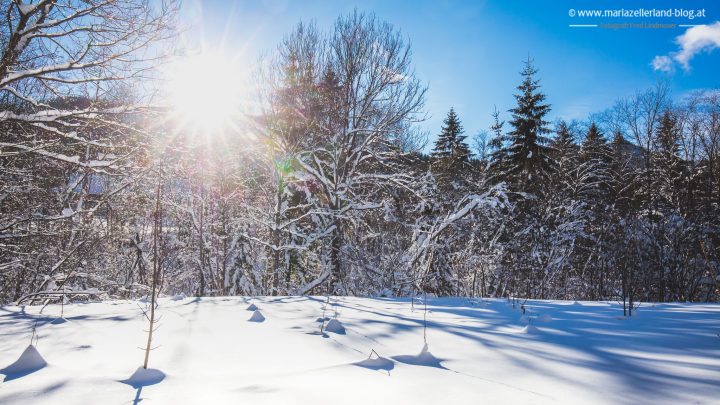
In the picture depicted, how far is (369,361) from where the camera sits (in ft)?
5.80

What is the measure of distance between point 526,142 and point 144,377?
21836mm

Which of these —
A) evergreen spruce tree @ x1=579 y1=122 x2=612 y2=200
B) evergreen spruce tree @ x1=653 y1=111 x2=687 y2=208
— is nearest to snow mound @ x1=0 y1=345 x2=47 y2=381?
evergreen spruce tree @ x1=579 y1=122 x2=612 y2=200

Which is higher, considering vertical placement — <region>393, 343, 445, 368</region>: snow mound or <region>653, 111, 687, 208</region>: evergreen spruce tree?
<region>653, 111, 687, 208</region>: evergreen spruce tree

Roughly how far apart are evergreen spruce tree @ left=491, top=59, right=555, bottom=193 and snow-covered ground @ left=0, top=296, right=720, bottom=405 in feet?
60.8

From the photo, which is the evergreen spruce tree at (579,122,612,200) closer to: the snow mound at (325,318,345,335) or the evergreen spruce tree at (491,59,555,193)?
the evergreen spruce tree at (491,59,555,193)

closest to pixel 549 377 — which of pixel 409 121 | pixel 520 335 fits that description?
pixel 520 335

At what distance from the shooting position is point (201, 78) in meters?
8.20

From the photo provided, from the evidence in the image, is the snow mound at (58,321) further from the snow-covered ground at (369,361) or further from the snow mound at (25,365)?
the snow mound at (25,365)

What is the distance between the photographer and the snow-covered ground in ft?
4.44

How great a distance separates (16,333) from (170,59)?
18.1 feet

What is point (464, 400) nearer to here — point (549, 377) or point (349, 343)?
→ point (549, 377)

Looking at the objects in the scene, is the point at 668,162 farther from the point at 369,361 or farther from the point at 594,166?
the point at 369,361

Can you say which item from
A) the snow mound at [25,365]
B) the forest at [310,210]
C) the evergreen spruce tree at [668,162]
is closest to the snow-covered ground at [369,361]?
the snow mound at [25,365]

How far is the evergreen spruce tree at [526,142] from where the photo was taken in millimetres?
20203
